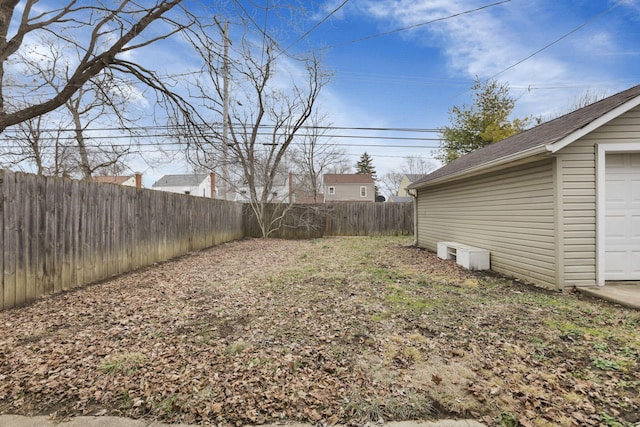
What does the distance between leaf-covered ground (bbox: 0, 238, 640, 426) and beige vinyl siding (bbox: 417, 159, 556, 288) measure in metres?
0.77

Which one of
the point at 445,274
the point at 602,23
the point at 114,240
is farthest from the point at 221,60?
the point at 602,23

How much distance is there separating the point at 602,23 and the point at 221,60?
1082 cm

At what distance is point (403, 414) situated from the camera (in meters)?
1.91

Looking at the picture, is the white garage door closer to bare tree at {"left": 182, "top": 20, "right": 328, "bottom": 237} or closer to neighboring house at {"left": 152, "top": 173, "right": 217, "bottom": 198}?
bare tree at {"left": 182, "top": 20, "right": 328, "bottom": 237}

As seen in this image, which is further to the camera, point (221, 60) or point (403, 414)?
point (221, 60)

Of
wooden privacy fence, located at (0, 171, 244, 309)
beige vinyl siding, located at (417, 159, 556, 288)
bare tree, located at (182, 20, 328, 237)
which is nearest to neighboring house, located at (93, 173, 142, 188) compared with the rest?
wooden privacy fence, located at (0, 171, 244, 309)

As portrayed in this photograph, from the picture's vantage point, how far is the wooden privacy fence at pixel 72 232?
3.71 meters

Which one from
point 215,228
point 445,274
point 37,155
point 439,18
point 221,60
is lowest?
point 445,274

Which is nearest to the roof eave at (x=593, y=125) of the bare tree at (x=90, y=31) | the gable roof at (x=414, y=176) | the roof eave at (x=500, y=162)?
the roof eave at (x=500, y=162)

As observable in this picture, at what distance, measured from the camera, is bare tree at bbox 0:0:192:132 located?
4426 mm

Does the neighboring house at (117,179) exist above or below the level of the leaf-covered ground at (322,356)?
above

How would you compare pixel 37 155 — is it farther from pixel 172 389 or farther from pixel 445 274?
pixel 445 274

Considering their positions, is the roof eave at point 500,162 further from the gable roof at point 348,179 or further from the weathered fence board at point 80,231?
the gable roof at point 348,179

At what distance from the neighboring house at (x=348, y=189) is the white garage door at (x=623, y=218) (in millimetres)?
29540
